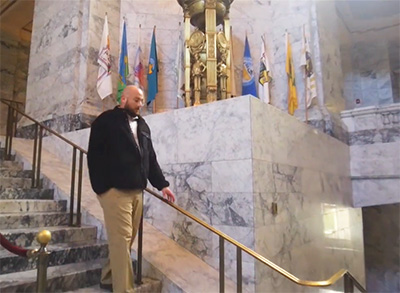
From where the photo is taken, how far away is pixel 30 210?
3533 millimetres

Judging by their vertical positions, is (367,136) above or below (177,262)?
above

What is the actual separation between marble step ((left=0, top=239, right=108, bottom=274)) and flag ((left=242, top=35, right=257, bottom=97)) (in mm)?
4203

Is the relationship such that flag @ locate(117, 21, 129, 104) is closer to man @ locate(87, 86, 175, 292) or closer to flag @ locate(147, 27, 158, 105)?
flag @ locate(147, 27, 158, 105)

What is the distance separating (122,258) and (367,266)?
310 inches

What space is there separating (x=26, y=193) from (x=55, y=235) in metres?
0.90

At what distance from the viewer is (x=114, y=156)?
2391 mm

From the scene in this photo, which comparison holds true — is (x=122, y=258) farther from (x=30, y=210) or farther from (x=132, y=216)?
(x=30, y=210)

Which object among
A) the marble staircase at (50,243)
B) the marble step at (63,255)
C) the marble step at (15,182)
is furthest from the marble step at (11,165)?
the marble step at (63,255)

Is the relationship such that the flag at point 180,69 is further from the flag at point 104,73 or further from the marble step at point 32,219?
the marble step at point 32,219

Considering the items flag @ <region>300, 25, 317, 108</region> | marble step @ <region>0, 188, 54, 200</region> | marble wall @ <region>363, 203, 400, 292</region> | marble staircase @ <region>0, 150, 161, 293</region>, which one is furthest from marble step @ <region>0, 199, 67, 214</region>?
marble wall @ <region>363, 203, 400, 292</region>

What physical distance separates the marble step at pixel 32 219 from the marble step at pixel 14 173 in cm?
93

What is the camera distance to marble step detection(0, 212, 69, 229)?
317cm

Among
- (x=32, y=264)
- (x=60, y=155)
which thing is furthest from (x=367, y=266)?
(x=32, y=264)

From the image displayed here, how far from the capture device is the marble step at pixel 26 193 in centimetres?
363
